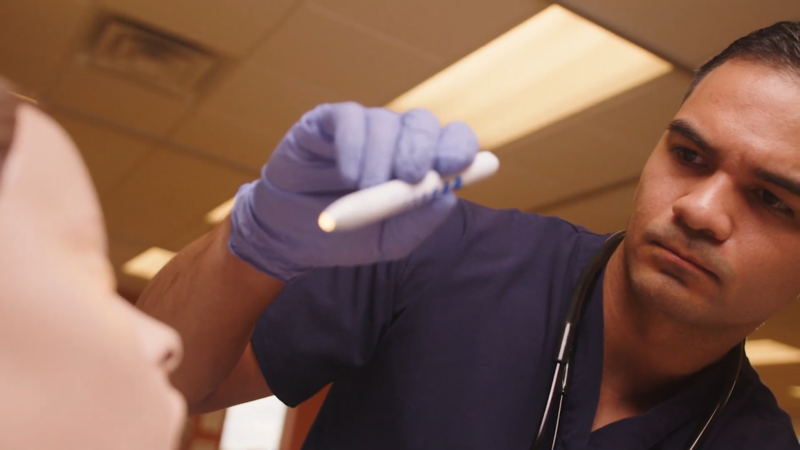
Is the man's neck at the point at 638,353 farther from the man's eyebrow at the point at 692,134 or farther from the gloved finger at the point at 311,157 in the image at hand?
the gloved finger at the point at 311,157

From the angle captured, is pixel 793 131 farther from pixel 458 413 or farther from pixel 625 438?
pixel 458 413

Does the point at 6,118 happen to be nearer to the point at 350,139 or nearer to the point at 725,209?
the point at 350,139

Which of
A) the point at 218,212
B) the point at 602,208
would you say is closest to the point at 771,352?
the point at 602,208

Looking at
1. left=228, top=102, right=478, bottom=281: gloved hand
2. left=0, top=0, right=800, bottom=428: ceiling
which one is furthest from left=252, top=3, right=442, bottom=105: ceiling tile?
left=228, top=102, right=478, bottom=281: gloved hand

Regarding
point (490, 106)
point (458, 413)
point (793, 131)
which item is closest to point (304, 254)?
point (458, 413)

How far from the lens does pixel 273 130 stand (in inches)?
120

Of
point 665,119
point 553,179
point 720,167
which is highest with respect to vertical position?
point 720,167

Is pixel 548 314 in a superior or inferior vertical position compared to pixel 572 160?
superior

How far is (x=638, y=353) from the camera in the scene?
102 centimetres

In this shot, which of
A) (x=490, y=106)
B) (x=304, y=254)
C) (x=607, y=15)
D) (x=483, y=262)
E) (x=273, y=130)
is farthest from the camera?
(x=273, y=130)

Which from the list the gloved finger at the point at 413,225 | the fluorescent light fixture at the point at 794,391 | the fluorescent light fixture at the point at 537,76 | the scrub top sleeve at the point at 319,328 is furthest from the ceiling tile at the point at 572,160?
the fluorescent light fixture at the point at 794,391

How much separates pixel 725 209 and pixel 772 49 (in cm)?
26

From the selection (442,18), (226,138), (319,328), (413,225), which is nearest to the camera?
(413,225)

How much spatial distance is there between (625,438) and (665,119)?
1704mm
